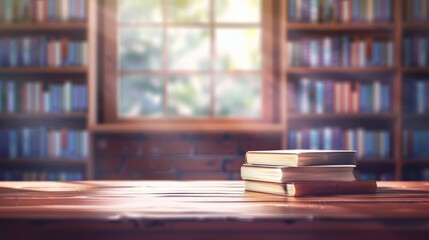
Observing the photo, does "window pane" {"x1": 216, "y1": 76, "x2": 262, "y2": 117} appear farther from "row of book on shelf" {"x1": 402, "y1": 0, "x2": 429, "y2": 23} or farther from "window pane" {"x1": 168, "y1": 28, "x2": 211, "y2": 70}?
"row of book on shelf" {"x1": 402, "y1": 0, "x2": 429, "y2": 23}

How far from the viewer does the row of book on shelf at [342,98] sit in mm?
3521

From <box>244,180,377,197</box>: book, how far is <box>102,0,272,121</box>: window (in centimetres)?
244

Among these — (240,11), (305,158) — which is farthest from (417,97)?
(305,158)

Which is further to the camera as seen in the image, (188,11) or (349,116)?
(188,11)

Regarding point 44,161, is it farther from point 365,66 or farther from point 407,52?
point 407,52

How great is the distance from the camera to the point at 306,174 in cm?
123

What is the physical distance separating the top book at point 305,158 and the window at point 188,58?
2422mm

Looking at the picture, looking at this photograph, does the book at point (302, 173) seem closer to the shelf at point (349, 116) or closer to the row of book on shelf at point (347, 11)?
the shelf at point (349, 116)

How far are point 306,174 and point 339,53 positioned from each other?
2439mm

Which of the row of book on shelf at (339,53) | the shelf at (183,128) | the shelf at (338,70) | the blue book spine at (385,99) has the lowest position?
the shelf at (183,128)

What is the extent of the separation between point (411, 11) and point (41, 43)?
216cm

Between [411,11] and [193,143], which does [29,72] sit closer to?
[193,143]

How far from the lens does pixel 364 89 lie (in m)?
3.53

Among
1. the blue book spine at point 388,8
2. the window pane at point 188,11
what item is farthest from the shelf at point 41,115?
the blue book spine at point 388,8
